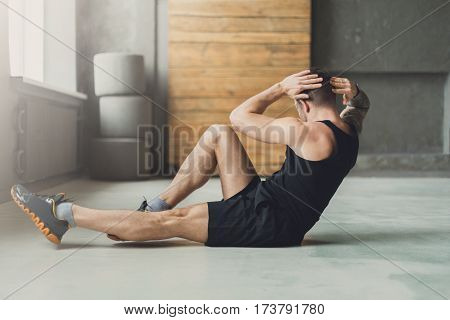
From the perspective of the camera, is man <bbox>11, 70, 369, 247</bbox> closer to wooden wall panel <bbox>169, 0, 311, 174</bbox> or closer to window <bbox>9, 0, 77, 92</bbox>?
window <bbox>9, 0, 77, 92</bbox>

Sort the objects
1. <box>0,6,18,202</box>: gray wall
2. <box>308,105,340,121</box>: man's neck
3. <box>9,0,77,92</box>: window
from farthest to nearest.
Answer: <box>9,0,77,92</box>: window < <box>0,6,18,202</box>: gray wall < <box>308,105,340,121</box>: man's neck

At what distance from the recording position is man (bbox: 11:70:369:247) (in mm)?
2260

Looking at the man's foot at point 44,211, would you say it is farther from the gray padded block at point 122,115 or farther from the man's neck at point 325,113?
the gray padded block at point 122,115

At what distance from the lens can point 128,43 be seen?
6707 millimetres

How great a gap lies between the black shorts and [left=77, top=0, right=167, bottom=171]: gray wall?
4.47m

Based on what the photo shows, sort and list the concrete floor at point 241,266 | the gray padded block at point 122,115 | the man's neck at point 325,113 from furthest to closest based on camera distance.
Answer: the gray padded block at point 122,115, the man's neck at point 325,113, the concrete floor at point 241,266

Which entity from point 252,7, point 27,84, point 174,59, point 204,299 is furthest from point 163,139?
point 204,299

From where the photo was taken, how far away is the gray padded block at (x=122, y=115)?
6.12 metres

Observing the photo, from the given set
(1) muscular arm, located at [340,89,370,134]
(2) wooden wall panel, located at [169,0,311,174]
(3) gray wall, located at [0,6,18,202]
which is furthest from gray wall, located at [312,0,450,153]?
(1) muscular arm, located at [340,89,370,134]

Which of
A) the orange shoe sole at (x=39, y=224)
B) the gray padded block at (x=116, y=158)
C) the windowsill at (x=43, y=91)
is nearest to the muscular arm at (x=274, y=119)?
the orange shoe sole at (x=39, y=224)

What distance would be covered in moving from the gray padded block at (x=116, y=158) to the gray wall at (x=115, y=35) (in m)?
0.65

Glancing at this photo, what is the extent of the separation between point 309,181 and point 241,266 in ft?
1.47

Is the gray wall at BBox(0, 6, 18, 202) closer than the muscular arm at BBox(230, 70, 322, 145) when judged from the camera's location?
No
